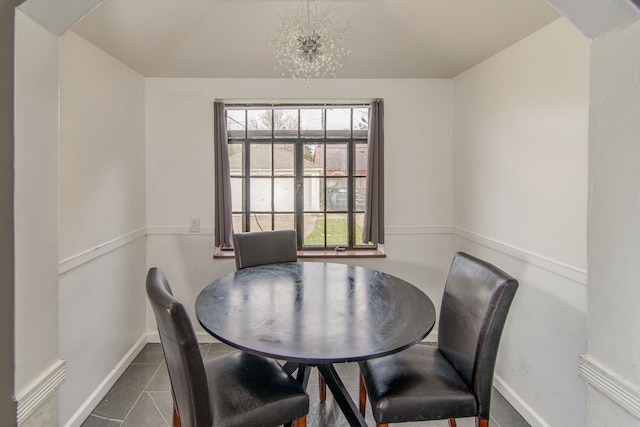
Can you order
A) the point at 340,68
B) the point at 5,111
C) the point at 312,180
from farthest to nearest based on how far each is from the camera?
the point at 312,180
the point at 340,68
the point at 5,111

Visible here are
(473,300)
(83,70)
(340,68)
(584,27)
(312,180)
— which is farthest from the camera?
(312,180)

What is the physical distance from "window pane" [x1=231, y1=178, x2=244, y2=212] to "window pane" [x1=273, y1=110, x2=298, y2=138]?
0.56 metres

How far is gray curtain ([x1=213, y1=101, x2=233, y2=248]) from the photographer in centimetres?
288

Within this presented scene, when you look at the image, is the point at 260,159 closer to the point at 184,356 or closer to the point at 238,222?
the point at 238,222

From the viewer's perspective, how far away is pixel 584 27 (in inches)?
37.9

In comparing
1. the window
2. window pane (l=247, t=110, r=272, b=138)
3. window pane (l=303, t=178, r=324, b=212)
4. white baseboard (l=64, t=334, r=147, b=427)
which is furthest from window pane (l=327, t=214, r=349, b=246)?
white baseboard (l=64, t=334, r=147, b=427)

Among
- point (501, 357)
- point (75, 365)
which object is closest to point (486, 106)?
point (501, 357)

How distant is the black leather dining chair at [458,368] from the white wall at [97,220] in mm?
1668

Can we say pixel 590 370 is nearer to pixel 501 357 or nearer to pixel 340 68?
pixel 501 357

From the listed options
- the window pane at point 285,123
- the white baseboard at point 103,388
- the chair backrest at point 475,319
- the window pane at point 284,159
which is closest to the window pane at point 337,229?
the window pane at point 284,159

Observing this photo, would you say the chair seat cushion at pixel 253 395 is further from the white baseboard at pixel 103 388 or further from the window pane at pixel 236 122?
the window pane at pixel 236 122

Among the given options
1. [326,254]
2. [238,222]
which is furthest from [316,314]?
[238,222]

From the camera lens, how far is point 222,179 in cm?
288

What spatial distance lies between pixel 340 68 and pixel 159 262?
226 cm
